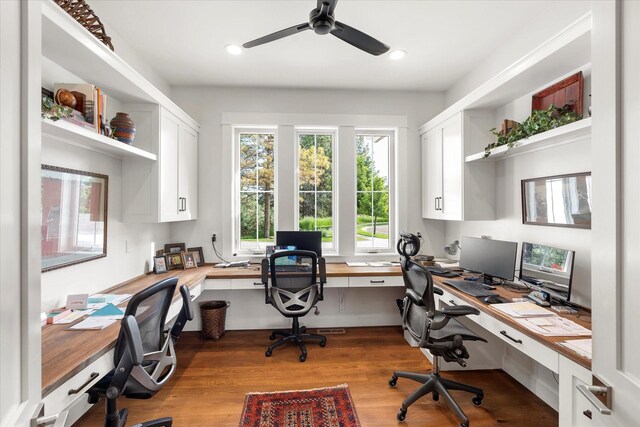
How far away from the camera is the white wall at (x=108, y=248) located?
70.7 inches

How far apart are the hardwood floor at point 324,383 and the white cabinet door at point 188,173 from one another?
1.41 m

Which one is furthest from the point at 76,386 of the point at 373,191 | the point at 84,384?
the point at 373,191

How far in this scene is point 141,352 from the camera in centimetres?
134

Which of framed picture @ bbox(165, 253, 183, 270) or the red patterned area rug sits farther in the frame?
framed picture @ bbox(165, 253, 183, 270)

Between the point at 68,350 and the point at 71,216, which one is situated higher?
the point at 71,216

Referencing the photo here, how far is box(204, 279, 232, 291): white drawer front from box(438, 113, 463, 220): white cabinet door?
2.35 m

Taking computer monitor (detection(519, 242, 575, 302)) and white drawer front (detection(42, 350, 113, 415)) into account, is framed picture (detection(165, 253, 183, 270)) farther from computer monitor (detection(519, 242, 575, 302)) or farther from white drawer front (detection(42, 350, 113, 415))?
computer monitor (detection(519, 242, 575, 302))

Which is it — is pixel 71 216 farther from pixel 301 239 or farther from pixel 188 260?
pixel 301 239

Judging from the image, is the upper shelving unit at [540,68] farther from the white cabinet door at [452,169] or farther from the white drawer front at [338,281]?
the white drawer front at [338,281]

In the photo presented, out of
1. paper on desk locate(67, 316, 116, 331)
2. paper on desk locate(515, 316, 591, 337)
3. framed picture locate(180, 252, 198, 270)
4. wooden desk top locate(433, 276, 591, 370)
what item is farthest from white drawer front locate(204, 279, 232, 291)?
paper on desk locate(515, 316, 591, 337)

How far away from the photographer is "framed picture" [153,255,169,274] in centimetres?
292

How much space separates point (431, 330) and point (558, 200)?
1303 millimetres

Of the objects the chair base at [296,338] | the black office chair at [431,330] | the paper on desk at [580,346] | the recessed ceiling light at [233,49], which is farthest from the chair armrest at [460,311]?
the recessed ceiling light at [233,49]

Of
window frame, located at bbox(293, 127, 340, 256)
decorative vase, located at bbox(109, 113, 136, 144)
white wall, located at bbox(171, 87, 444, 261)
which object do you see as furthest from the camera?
window frame, located at bbox(293, 127, 340, 256)
